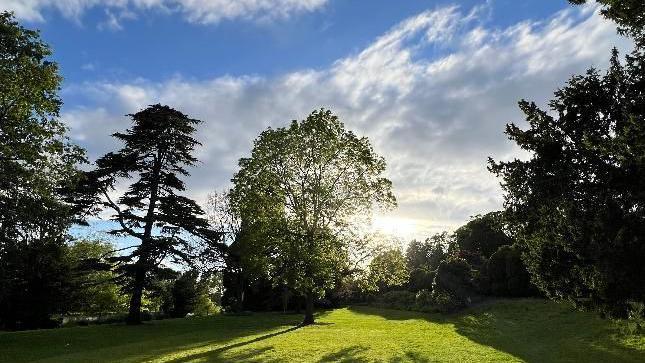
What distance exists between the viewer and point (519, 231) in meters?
19.1

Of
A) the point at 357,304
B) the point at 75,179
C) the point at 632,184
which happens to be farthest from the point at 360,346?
the point at 357,304

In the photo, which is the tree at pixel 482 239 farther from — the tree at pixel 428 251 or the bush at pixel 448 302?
the tree at pixel 428 251

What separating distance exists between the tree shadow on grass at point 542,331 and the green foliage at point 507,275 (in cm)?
212

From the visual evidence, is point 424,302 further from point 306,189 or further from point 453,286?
point 306,189

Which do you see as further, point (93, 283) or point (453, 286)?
point (453, 286)

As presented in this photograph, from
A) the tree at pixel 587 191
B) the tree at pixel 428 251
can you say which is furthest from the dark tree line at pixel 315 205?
the tree at pixel 428 251

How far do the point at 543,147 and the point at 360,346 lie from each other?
1212 cm

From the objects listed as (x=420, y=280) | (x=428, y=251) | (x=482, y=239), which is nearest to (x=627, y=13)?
(x=420, y=280)

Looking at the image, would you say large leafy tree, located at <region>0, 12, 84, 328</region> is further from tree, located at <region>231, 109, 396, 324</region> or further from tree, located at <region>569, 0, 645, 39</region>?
tree, located at <region>569, 0, 645, 39</region>

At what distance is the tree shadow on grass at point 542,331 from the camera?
1802 centimetres

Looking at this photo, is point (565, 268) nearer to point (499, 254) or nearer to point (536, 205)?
point (536, 205)

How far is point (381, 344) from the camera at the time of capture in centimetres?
2198

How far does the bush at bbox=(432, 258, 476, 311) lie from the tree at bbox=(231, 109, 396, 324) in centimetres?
1250

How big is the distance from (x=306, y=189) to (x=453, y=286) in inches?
719
